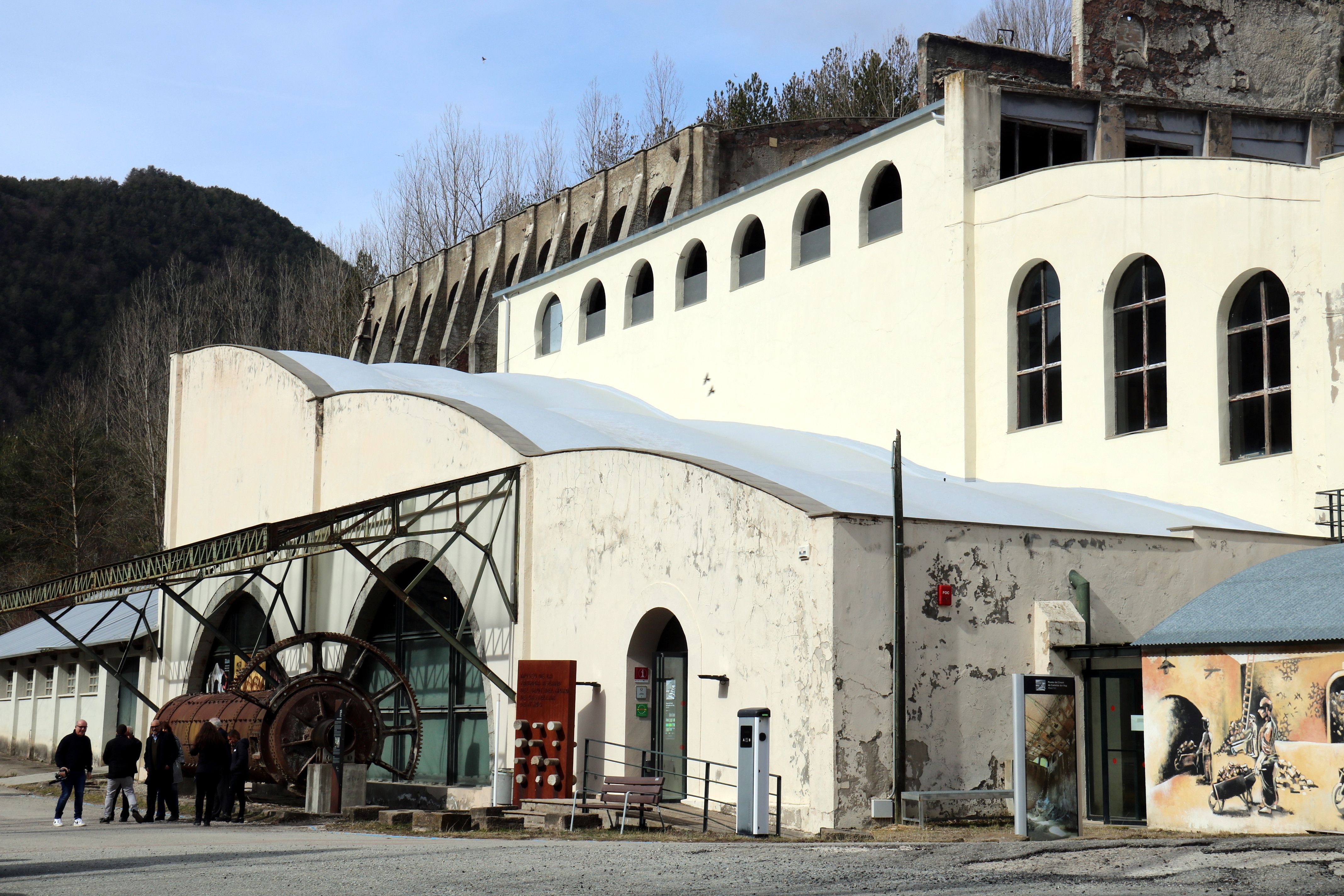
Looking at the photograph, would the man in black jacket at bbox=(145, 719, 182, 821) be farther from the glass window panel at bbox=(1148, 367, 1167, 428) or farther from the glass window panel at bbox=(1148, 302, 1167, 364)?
the glass window panel at bbox=(1148, 302, 1167, 364)

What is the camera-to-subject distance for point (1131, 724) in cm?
1689

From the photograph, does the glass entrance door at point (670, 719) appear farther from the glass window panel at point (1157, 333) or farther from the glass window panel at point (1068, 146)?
the glass window panel at point (1068, 146)

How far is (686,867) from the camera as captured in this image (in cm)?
1105

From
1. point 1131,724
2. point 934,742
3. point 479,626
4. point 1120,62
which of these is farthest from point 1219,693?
point 1120,62

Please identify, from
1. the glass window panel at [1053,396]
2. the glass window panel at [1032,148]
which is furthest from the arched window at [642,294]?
the glass window panel at [1053,396]

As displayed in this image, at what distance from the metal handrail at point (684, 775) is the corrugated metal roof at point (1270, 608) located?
4544 millimetres

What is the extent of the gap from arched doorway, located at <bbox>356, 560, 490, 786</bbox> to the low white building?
5cm

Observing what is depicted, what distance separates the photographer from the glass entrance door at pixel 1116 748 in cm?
1678

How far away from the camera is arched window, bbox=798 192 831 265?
91.6ft

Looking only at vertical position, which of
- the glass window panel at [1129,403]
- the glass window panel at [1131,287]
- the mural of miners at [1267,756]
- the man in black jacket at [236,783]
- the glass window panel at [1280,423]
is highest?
the glass window panel at [1131,287]

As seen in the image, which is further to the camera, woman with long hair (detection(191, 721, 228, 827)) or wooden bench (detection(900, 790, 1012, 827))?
woman with long hair (detection(191, 721, 228, 827))

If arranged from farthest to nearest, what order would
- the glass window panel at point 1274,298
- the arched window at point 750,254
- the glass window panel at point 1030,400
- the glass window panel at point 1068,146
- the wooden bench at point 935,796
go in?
the arched window at point 750,254 → the glass window panel at point 1068,146 → the glass window panel at point 1030,400 → the glass window panel at point 1274,298 → the wooden bench at point 935,796

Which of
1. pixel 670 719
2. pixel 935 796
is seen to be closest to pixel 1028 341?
pixel 670 719

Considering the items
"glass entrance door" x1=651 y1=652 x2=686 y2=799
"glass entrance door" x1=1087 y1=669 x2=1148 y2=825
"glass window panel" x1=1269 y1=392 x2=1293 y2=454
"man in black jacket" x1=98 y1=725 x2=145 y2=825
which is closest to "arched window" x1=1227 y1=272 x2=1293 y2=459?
"glass window panel" x1=1269 y1=392 x2=1293 y2=454
